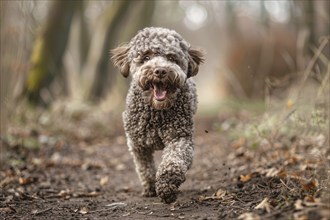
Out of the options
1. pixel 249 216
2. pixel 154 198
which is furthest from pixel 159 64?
pixel 249 216

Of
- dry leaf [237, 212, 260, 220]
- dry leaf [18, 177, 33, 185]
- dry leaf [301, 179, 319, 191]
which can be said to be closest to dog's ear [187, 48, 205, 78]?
dry leaf [301, 179, 319, 191]

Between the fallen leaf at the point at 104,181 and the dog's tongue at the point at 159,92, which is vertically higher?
the dog's tongue at the point at 159,92

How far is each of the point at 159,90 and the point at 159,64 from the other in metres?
0.30

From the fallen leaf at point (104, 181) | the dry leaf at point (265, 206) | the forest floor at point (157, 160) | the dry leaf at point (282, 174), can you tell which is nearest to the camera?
the dry leaf at point (265, 206)

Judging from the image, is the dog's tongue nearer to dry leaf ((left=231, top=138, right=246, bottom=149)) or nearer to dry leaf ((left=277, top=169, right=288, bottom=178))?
dry leaf ((left=277, top=169, right=288, bottom=178))

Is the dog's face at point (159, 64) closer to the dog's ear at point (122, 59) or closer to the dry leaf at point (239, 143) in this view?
the dog's ear at point (122, 59)

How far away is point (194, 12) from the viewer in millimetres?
23719

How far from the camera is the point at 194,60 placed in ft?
19.0

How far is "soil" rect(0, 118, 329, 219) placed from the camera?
14.9ft

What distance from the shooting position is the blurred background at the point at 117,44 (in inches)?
308

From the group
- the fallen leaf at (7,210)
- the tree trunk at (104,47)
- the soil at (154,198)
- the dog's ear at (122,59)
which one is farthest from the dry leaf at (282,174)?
the tree trunk at (104,47)

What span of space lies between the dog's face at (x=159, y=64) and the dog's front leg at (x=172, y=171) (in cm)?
48

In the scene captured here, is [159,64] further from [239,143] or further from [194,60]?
[239,143]

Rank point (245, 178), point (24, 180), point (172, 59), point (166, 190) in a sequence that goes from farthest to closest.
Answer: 1. point (24, 180)
2. point (245, 178)
3. point (172, 59)
4. point (166, 190)
